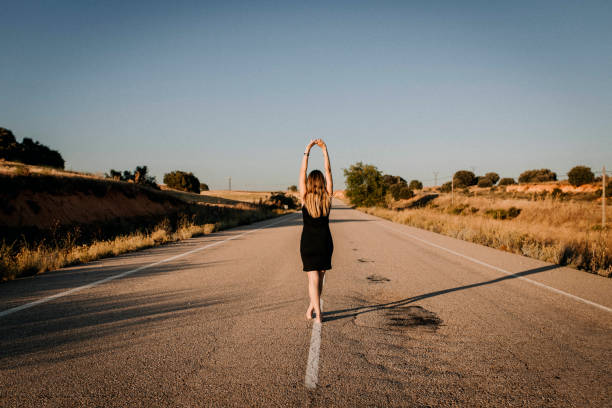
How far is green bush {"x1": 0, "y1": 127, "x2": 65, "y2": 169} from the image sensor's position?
144 feet

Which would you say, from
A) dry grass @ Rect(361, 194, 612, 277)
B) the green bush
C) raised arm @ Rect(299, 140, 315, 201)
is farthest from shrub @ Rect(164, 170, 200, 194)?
raised arm @ Rect(299, 140, 315, 201)

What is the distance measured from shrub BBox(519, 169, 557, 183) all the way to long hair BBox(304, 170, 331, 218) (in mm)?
106049

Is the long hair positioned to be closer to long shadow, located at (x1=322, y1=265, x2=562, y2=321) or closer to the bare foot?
the bare foot

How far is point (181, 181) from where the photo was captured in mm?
83688

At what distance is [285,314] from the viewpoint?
4.75 meters

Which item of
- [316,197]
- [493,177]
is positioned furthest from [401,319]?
[493,177]

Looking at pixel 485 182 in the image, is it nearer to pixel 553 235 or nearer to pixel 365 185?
pixel 365 185

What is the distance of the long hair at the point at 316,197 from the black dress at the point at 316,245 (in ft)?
0.26

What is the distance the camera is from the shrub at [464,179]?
10938 centimetres

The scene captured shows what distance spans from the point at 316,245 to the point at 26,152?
199 ft

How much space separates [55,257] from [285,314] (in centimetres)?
778

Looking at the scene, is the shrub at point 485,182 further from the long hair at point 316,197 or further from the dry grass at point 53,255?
the long hair at point 316,197

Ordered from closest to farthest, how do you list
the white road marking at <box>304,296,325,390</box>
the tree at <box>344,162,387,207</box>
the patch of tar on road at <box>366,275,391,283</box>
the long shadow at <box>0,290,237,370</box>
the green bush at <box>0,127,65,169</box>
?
the white road marking at <box>304,296,325,390</box>
the long shadow at <box>0,290,237,370</box>
the patch of tar on road at <box>366,275,391,283</box>
the green bush at <box>0,127,65,169</box>
the tree at <box>344,162,387,207</box>

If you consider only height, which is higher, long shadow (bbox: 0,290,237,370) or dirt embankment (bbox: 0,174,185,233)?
dirt embankment (bbox: 0,174,185,233)
